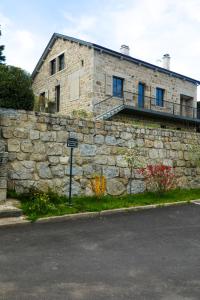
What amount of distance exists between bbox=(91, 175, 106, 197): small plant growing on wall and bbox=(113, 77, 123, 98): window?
1353cm

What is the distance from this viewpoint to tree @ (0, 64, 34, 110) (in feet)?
47.2

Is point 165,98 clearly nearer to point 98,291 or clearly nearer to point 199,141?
point 199,141

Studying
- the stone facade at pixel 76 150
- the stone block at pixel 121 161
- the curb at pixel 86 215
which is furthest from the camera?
the stone block at pixel 121 161

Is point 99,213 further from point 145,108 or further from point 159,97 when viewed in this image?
point 159,97

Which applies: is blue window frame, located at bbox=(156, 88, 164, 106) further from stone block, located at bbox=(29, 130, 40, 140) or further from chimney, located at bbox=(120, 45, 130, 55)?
stone block, located at bbox=(29, 130, 40, 140)

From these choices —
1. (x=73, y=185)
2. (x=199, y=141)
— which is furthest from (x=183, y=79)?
(x=73, y=185)

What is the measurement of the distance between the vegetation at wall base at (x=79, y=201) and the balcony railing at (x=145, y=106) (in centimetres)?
1134

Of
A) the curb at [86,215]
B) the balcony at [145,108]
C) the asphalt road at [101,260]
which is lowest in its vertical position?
the asphalt road at [101,260]

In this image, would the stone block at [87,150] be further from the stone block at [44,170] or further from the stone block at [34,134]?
the stone block at [34,134]

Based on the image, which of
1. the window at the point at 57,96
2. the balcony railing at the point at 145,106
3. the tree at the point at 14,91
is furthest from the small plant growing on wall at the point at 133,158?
the window at the point at 57,96

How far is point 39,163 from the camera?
9.44 m

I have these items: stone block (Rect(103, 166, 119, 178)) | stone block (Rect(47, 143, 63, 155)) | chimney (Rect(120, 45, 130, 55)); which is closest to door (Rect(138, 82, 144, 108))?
chimney (Rect(120, 45, 130, 55))

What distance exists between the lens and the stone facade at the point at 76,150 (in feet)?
29.9

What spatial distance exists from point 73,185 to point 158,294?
20.5 feet
